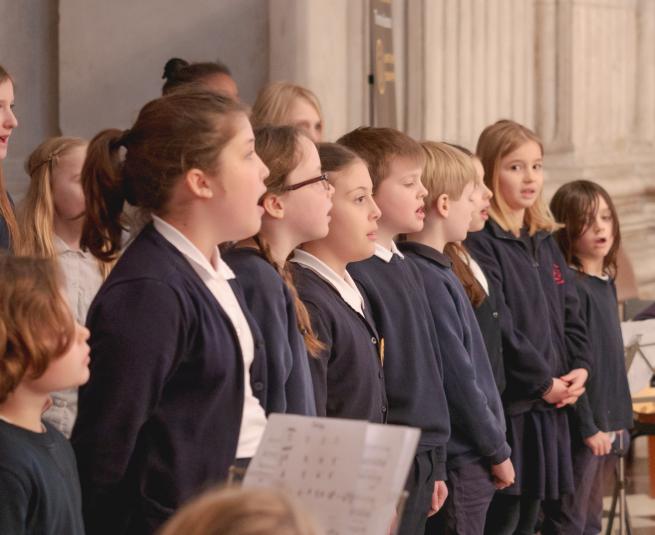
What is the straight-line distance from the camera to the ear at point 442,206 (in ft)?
14.7

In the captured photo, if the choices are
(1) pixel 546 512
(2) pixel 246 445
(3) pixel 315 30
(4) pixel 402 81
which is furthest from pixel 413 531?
(4) pixel 402 81

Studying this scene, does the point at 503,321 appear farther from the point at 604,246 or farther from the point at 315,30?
the point at 315,30

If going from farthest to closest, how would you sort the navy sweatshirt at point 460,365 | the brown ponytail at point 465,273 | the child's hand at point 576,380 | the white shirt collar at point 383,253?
the child's hand at point 576,380 < the brown ponytail at point 465,273 < the navy sweatshirt at point 460,365 < the white shirt collar at point 383,253

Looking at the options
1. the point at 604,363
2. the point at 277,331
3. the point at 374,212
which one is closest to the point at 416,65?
the point at 604,363

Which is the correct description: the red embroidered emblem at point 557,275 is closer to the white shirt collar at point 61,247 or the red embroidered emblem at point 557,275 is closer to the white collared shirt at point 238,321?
the white shirt collar at point 61,247

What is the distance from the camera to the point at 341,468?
81.7 inches

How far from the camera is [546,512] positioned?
17.6 ft

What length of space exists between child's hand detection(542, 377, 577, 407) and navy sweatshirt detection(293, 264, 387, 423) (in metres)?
1.51

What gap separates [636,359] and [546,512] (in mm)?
856

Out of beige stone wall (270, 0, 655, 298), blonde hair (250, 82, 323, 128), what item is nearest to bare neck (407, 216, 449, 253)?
blonde hair (250, 82, 323, 128)

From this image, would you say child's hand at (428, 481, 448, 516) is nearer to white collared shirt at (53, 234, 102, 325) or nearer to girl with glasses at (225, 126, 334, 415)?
girl with glasses at (225, 126, 334, 415)

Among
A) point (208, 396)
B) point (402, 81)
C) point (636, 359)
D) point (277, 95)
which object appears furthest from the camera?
point (402, 81)

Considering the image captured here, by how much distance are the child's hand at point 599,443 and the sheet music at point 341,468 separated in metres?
3.38

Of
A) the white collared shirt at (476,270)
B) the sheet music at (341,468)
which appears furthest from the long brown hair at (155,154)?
the white collared shirt at (476,270)
